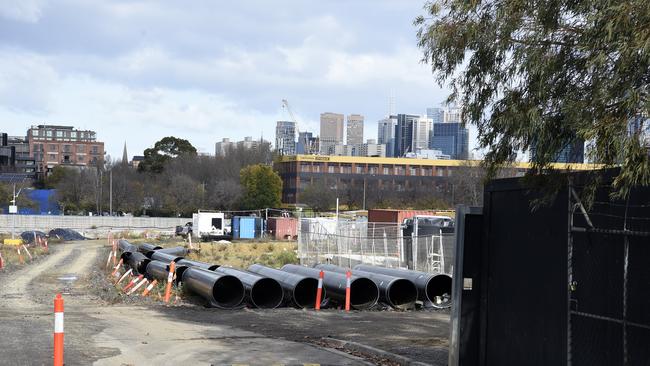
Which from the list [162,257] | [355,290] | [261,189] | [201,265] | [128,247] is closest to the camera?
[355,290]

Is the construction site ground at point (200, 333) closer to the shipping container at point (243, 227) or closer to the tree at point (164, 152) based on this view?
the shipping container at point (243, 227)

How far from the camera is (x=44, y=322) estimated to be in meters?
16.6

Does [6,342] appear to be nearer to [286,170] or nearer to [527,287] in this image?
[527,287]

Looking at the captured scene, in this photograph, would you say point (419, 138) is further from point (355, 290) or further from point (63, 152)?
point (355, 290)

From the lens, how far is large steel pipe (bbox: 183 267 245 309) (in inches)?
795

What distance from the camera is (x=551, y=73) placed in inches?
303

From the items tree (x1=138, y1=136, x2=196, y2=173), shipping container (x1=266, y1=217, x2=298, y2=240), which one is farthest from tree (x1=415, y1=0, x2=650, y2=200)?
tree (x1=138, y1=136, x2=196, y2=173)

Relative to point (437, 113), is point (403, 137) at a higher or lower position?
higher

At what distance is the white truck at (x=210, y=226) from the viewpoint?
242ft

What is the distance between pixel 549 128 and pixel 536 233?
219cm

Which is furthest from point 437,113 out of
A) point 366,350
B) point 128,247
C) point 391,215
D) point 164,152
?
point 164,152

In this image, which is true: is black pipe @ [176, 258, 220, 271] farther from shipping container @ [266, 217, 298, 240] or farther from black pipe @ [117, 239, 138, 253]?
shipping container @ [266, 217, 298, 240]

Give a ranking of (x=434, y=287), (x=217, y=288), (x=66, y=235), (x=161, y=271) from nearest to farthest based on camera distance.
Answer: (x=217, y=288), (x=434, y=287), (x=161, y=271), (x=66, y=235)

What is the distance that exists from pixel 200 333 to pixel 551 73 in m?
10.1
